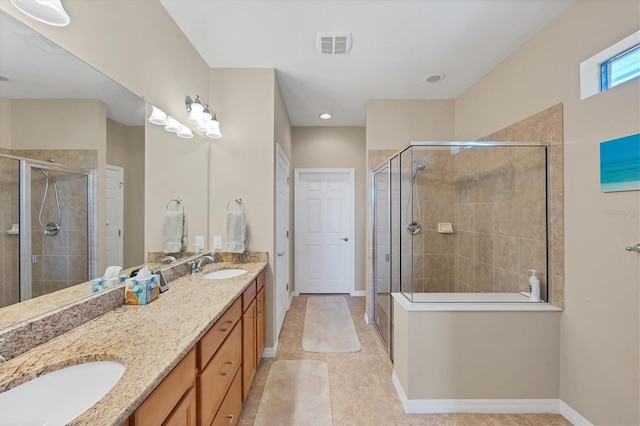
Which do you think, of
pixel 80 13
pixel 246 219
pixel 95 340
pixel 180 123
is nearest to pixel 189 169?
pixel 180 123

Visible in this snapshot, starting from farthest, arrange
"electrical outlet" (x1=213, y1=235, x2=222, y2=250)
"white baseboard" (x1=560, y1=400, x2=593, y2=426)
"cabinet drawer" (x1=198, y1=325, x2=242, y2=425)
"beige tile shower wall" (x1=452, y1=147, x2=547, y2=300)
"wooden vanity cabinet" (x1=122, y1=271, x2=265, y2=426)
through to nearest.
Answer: "electrical outlet" (x1=213, y1=235, x2=222, y2=250) → "beige tile shower wall" (x1=452, y1=147, x2=547, y2=300) → "white baseboard" (x1=560, y1=400, x2=593, y2=426) → "cabinet drawer" (x1=198, y1=325, x2=242, y2=425) → "wooden vanity cabinet" (x1=122, y1=271, x2=265, y2=426)

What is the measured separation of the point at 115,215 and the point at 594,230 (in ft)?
8.85

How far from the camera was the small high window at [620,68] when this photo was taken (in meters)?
1.38

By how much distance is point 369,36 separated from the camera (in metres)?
2.00

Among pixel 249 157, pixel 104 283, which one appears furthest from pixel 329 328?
pixel 104 283

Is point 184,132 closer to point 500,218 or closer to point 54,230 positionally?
point 54,230

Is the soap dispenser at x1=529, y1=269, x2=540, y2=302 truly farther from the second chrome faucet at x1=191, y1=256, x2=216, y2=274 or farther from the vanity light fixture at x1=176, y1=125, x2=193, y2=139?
the vanity light fixture at x1=176, y1=125, x2=193, y2=139

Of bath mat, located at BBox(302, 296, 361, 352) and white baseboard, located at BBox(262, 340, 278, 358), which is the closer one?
white baseboard, located at BBox(262, 340, 278, 358)

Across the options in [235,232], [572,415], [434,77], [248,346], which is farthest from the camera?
[434,77]

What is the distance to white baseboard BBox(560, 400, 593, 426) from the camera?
5.26 ft

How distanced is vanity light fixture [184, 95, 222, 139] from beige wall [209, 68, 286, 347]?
18 cm

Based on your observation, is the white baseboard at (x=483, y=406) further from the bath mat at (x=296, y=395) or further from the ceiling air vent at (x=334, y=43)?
the ceiling air vent at (x=334, y=43)

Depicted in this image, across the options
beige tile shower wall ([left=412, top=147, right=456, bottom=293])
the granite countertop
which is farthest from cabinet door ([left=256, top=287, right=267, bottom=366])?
beige tile shower wall ([left=412, top=147, right=456, bottom=293])

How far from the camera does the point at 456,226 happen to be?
9.51 feet
